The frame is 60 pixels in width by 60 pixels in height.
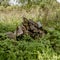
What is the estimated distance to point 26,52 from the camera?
5621mm

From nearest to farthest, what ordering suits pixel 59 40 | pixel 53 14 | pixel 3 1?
A: 1. pixel 59 40
2. pixel 53 14
3. pixel 3 1

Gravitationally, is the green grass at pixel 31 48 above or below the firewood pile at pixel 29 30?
below

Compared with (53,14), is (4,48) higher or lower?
lower

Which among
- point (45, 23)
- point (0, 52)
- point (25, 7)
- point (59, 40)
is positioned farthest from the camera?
point (25, 7)

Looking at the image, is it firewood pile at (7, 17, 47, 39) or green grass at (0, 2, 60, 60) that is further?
firewood pile at (7, 17, 47, 39)

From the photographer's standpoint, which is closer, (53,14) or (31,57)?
(31,57)

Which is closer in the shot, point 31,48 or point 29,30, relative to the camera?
point 31,48

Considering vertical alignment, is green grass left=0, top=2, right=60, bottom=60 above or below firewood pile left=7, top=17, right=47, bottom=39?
below

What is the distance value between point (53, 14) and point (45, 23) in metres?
1.01

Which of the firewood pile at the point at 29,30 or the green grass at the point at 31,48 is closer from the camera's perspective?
the green grass at the point at 31,48

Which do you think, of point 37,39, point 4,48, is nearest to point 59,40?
point 37,39

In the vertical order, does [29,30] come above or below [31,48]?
above

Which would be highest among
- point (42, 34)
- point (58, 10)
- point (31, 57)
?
point (58, 10)

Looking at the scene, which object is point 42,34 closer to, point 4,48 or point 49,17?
point 4,48
